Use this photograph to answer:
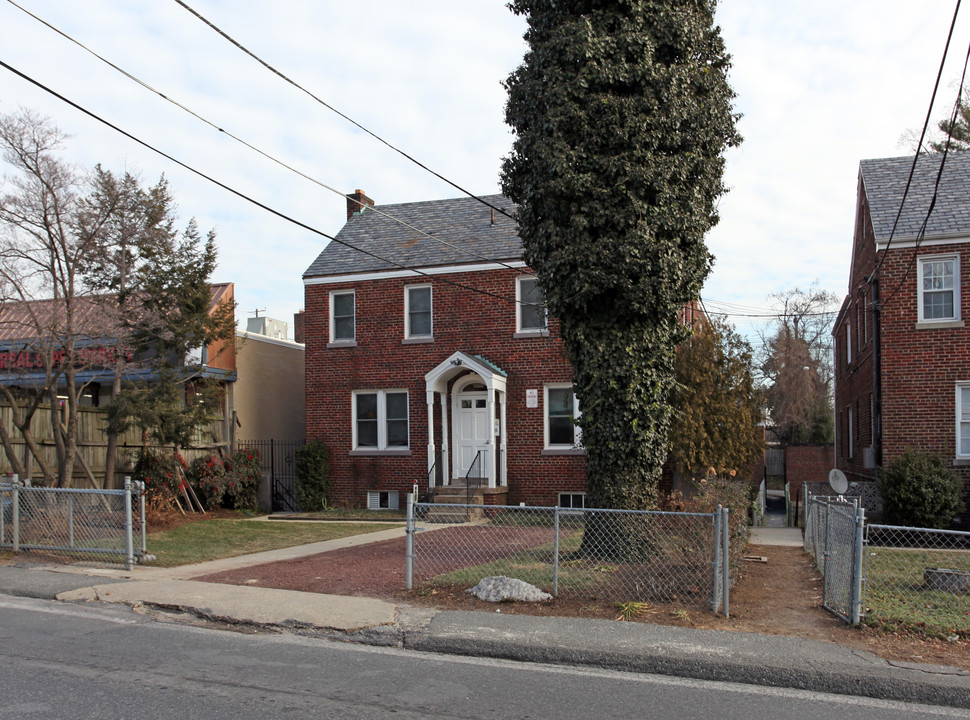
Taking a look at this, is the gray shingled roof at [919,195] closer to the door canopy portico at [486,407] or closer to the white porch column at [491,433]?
the door canopy portico at [486,407]

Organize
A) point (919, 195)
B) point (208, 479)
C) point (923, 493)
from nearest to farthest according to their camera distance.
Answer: point (923, 493)
point (919, 195)
point (208, 479)

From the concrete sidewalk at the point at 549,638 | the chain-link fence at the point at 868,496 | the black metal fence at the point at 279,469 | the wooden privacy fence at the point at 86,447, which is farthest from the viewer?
the black metal fence at the point at 279,469

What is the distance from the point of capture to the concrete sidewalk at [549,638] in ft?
20.8

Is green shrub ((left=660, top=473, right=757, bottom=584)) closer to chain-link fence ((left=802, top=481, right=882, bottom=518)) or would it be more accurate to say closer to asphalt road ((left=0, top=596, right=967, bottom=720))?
asphalt road ((left=0, top=596, right=967, bottom=720))

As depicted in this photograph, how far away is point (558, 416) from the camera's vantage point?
20.0 meters

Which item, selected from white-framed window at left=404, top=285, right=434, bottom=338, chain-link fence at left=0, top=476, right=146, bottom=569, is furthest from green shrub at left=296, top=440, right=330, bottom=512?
chain-link fence at left=0, top=476, right=146, bottom=569

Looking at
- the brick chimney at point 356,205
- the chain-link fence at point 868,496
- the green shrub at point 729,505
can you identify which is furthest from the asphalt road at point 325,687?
the brick chimney at point 356,205

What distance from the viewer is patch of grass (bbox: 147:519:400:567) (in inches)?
502

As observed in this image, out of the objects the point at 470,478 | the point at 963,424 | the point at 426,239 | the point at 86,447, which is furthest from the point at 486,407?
the point at 963,424

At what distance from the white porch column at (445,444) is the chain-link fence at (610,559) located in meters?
6.69

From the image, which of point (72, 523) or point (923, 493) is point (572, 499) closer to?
point (923, 493)

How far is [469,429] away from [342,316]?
467cm

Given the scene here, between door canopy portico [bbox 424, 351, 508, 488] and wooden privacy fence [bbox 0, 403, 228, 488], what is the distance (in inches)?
212

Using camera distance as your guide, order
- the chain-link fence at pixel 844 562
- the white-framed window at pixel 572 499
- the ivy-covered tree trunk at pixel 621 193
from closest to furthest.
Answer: the chain-link fence at pixel 844 562, the ivy-covered tree trunk at pixel 621 193, the white-framed window at pixel 572 499
